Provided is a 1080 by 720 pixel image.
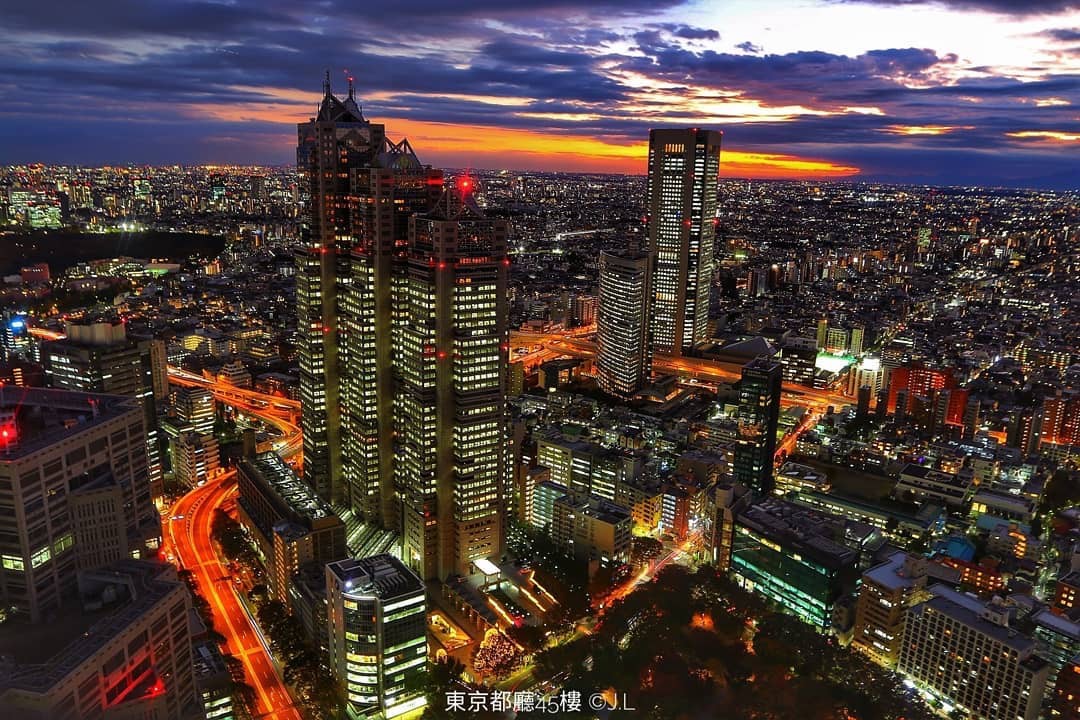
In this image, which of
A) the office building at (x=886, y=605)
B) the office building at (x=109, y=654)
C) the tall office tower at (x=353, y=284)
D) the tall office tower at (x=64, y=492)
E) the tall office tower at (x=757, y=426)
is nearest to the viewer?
the office building at (x=109, y=654)

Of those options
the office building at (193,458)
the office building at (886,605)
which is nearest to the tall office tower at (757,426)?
the office building at (886,605)

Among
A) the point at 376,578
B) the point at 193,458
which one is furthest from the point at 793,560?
the point at 193,458

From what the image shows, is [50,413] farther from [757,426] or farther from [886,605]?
[757,426]

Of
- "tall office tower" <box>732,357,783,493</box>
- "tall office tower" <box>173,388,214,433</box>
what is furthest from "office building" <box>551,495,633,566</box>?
"tall office tower" <box>173,388,214,433</box>

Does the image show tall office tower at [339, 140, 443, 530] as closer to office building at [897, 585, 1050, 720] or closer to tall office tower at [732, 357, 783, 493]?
tall office tower at [732, 357, 783, 493]

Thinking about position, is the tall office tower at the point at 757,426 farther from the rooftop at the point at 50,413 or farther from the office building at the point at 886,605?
the rooftop at the point at 50,413

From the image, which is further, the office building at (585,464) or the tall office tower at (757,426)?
the tall office tower at (757,426)
